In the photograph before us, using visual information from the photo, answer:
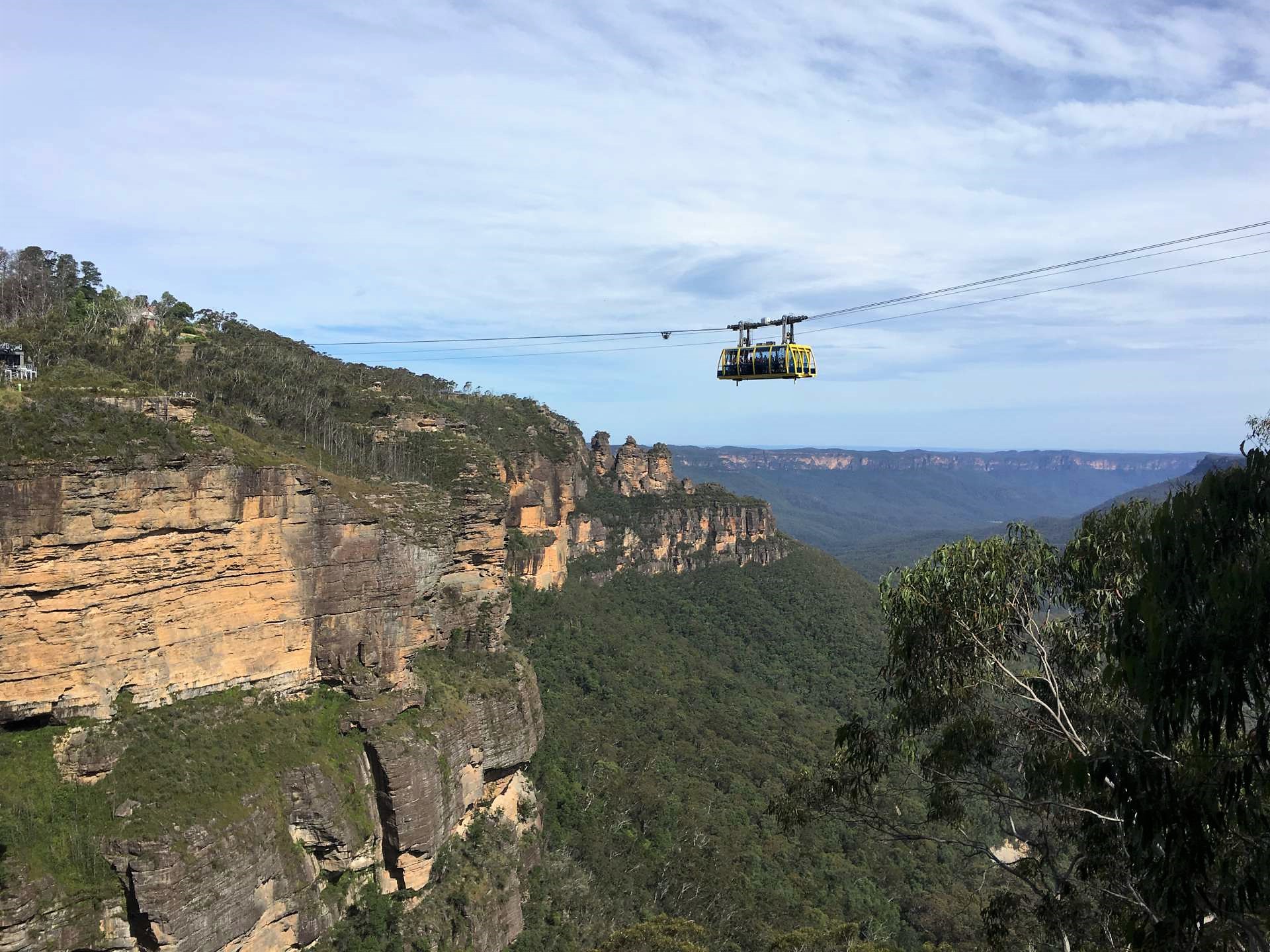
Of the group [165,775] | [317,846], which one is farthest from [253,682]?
[317,846]

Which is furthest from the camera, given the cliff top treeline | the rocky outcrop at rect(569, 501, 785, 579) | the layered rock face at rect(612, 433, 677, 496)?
the layered rock face at rect(612, 433, 677, 496)

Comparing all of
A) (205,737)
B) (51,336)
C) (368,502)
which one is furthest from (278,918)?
(51,336)

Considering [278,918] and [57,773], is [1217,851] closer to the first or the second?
[278,918]

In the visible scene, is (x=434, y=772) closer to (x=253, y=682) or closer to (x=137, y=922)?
(x=253, y=682)

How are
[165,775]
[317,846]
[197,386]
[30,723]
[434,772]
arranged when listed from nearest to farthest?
[30,723] → [165,775] → [317,846] → [434,772] → [197,386]

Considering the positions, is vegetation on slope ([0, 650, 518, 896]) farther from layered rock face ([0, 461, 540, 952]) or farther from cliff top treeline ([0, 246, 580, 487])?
cliff top treeline ([0, 246, 580, 487])

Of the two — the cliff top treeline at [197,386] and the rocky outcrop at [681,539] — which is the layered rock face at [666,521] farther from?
the cliff top treeline at [197,386]

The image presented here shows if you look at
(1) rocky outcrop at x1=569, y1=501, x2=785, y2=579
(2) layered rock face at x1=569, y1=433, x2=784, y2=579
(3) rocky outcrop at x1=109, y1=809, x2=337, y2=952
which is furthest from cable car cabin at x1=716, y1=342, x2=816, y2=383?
(2) layered rock face at x1=569, y1=433, x2=784, y2=579
